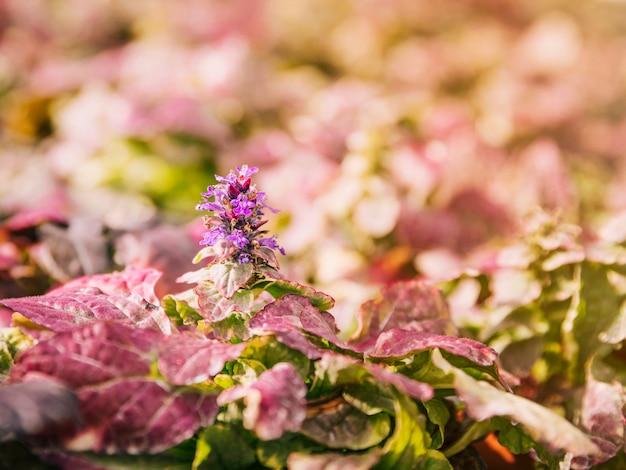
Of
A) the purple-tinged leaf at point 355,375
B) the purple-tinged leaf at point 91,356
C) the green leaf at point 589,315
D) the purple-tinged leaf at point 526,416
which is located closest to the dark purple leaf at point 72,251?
the purple-tinged leaf at point 91,356

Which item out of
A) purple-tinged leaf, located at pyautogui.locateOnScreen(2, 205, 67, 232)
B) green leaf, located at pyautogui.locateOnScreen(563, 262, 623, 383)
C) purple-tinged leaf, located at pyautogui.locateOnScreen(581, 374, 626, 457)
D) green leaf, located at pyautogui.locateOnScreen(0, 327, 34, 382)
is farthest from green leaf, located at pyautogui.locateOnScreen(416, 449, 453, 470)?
purple-tinged leaf, located at pyautogui.locateOnScreen(2, 205, 67, 232)

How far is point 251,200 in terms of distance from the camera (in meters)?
0.68

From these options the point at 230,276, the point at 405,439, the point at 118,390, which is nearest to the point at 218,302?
the point at 230,276

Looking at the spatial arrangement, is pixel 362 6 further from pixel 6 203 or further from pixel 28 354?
pixel 28 354

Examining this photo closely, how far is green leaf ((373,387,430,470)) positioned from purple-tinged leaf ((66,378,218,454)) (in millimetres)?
183

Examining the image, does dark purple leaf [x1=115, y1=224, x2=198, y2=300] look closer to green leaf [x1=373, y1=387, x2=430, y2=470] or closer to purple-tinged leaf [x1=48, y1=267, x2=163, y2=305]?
purple-tinged leaf [x1=48, y1=267, x2=163, y2=305]

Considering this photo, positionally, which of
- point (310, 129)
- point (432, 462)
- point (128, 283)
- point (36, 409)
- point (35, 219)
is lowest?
point (432, 462)

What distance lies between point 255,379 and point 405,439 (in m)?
0.17

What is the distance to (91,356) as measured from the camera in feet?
1.87

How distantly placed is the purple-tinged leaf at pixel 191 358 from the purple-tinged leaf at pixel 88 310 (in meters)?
0.08

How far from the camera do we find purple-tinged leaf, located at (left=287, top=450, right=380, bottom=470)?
1.79 feet

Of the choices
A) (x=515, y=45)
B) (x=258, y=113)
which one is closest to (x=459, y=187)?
(x=258, y=113)

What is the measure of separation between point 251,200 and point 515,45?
202 centimetres

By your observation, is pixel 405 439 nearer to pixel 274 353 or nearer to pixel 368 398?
pixel 368 398
